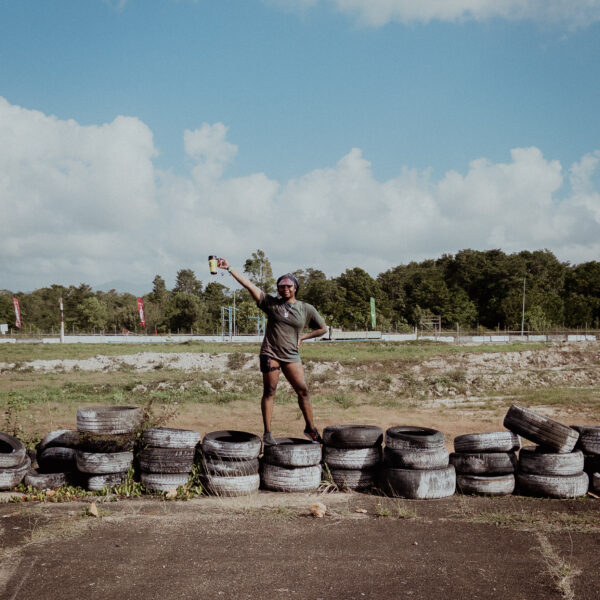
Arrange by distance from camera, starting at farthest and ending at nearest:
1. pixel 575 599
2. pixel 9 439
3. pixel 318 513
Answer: pixel 9 439 → pixel 318 513 → pixel 575 599

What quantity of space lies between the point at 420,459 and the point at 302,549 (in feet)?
7.33

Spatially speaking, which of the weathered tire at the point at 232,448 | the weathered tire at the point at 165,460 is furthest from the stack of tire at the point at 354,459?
the weathered tire at the point at 165,460

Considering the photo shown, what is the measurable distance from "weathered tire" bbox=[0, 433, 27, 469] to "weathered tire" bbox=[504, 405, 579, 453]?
6.24 m

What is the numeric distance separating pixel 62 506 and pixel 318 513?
293 cm

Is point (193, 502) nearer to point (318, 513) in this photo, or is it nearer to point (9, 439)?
point (318, 513)

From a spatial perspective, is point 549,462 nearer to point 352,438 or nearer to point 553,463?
point 553,463

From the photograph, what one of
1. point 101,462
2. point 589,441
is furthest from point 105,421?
point 589,441

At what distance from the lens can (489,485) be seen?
21.3 feet

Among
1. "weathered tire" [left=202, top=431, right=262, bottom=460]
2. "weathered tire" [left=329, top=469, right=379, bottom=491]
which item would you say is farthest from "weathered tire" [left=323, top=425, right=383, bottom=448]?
"weathered tire" [left=202, top=431, right=262, bottom=460]

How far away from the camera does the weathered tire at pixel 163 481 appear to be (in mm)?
6520

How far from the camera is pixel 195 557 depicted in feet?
15.0

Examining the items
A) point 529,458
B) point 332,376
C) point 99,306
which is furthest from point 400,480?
point 99,306

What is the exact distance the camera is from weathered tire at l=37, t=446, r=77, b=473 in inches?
278

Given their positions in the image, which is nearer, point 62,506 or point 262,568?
point 262,568
